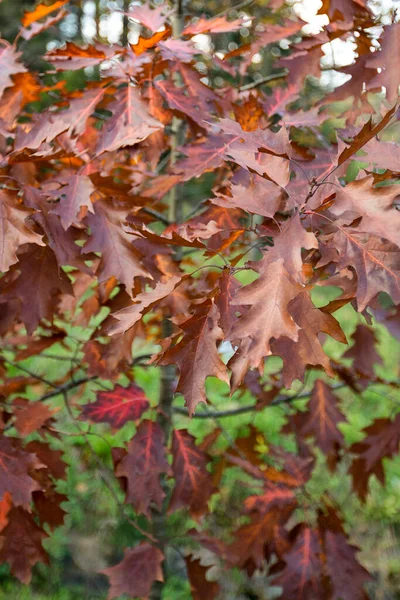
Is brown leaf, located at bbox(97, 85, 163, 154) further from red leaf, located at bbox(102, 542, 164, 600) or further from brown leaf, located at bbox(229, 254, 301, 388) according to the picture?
red leaf, located at bbox(102, 542, 164, 600)

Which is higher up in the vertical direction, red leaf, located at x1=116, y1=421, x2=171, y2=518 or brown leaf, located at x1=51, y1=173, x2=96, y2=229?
brown leaf, located at x1=51, y1=173, x2=96, y2=229

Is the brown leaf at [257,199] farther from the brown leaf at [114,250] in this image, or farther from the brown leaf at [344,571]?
the brown leaf at [344,571]

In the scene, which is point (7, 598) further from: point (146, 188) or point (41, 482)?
point (146, 188)

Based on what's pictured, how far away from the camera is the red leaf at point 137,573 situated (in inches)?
58.9

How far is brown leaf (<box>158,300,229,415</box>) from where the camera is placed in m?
0.86

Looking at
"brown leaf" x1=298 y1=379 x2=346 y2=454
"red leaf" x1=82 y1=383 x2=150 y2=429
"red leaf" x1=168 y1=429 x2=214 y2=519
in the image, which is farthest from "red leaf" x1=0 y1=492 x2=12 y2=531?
"brown leaf" x1=298 y1=379 x2=346 y2=454

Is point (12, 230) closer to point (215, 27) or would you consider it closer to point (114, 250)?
point (114, 250)

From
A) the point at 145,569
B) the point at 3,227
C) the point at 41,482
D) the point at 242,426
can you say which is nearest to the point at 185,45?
the point at 3,227

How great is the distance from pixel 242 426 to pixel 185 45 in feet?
9.01

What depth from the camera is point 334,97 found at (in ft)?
4.29

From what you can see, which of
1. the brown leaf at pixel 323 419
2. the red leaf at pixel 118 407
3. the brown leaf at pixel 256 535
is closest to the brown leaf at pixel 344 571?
the brown leaf at pixel 256 535

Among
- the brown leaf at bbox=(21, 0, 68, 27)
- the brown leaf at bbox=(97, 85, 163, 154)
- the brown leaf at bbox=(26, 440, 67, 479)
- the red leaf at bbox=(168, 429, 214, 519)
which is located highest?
the brown leaf at bbox=(21, 0, 68, 27)

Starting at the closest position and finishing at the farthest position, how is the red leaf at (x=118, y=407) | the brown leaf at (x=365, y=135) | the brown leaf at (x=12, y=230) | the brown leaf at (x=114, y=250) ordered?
1. the brown leaf at (x=365, y=135)
2. the brown leaf at (x=12, y=230)
3. the brown leaf at (x=114, y=250)
4. the red leaf at (x=118, y=407)

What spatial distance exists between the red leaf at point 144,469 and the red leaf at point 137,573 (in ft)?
0.71
